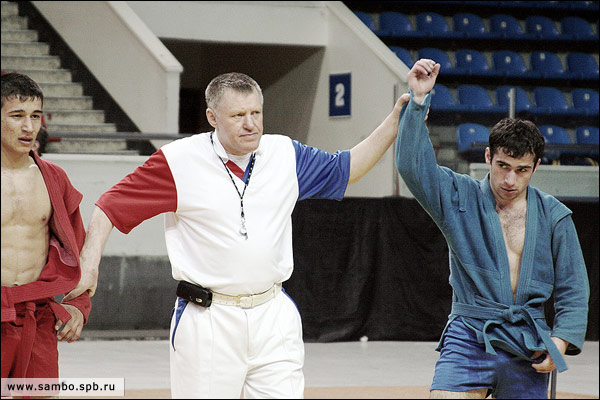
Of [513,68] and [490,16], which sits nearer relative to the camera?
[513,68]


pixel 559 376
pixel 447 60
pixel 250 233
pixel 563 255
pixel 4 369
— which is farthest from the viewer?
pixel 447 60

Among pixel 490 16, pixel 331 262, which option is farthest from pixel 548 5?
pixel 331 262

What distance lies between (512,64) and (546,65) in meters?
0.60

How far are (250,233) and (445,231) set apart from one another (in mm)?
855

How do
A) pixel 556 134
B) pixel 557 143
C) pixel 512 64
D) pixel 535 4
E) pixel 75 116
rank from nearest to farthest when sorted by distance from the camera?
pixel 557 143 → pixel 556 134 → pixel 75 116 → pixel 512 64 → pixel 535 4

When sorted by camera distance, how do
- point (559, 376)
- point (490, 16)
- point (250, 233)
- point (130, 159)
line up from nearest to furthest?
point (250, 233)
point (559, 376)
point (130, 159)
point (490, 16)

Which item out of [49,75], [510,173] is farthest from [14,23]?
[510,173]

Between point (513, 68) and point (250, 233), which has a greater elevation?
point (513, 68)

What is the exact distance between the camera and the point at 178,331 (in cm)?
369

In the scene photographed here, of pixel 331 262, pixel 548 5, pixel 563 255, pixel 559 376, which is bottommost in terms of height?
pixel 559 376

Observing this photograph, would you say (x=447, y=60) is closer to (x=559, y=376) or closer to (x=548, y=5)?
(x=548, y=5)

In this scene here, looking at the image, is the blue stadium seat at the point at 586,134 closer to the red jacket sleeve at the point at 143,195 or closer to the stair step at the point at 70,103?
the stair step at the point at 70,103

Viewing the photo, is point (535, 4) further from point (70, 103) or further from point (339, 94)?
point (70, 103)

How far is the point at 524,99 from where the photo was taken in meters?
12.9
